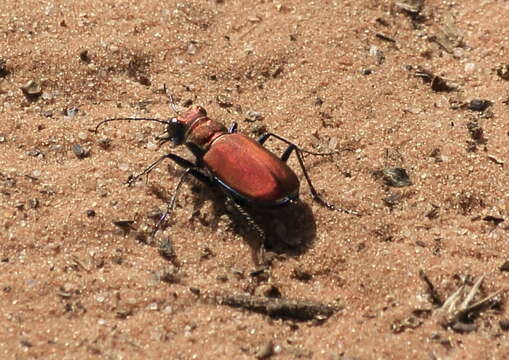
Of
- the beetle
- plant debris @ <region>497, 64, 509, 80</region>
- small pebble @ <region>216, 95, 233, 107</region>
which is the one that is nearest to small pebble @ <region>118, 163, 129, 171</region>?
the beetle

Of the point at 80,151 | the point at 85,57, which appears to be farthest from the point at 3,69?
the point at 80,151

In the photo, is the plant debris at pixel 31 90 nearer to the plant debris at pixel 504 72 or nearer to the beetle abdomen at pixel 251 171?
the beetle abdomen at pixel 251 171

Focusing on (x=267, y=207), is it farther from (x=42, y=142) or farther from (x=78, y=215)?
(x=42, y=142)

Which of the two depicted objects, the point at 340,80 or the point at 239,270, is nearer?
the point at 239,270

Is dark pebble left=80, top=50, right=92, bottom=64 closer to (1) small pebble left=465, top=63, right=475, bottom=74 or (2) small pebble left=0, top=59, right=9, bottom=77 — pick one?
(2) small pebble left=0, top=59, right=9, bottom=77

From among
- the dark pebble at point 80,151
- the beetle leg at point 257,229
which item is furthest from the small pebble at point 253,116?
the dark pebble at point 80,151

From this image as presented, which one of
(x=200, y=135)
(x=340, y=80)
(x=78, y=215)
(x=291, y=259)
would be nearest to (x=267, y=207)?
(x=291, y=259)
